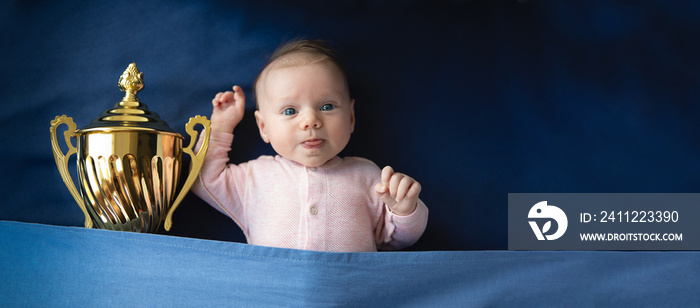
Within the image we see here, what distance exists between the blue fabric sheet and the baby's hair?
419 millimetres

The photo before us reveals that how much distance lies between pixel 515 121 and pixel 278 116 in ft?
1.97

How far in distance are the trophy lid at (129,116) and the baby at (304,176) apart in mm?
147

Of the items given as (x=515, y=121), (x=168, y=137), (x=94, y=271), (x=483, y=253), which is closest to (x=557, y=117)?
(x=515, y=121)

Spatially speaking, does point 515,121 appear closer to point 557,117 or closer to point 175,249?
point 557,117

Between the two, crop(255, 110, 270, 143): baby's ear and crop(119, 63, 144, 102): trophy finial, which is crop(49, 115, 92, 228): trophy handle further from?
crop(255, 110, 270, 143): baby's ear

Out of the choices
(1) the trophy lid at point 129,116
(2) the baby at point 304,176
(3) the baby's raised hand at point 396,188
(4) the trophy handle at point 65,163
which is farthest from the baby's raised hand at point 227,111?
(3) the baby's raised hand at point 396,188

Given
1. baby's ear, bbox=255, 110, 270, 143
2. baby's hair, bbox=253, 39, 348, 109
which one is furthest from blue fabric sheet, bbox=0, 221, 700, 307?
baby's hair, bbox=253, 39, 348, 109

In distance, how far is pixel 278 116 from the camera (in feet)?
3.83

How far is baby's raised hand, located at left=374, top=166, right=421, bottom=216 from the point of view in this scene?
3.43ft

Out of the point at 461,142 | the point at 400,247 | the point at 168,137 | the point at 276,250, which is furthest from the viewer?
the point at 461,142

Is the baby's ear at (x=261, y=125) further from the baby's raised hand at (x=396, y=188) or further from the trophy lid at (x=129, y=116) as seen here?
→ the baby's raised hand at (x=396, y=188)

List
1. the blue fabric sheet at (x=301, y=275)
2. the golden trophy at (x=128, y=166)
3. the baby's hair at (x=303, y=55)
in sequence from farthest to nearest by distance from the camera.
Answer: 1. the baby's hair at (x=303, y=55)
2. the golden trophy at (x=128, y=166)
3. the blue fabric sheet at (x=301, y=275)

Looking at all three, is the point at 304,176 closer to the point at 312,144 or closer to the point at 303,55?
the point at 312,144

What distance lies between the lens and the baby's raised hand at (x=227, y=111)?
1.26 m
